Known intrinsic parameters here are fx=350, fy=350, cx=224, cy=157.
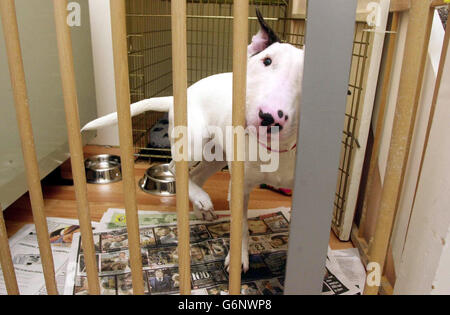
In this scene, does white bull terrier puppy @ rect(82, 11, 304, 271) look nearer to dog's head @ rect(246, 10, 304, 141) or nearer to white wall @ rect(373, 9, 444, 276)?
dog's head @ rect(246, 10, 304, 141)

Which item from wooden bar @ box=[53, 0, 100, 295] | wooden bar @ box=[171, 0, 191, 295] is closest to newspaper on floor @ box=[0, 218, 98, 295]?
wooden bar @ box=[53, 0, 100, 295]

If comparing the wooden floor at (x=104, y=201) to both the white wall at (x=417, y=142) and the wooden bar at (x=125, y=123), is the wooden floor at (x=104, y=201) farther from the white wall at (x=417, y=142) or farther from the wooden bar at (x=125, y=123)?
the wooden bar at (x=125, y=123)

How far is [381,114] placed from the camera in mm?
1022

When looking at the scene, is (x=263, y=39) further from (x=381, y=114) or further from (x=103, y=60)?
(x=103, y=60)

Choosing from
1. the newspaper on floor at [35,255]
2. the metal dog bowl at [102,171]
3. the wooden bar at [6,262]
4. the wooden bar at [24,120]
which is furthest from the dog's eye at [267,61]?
the metal dog bowl at [102,171]

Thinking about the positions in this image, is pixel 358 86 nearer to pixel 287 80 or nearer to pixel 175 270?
pixel 287 80

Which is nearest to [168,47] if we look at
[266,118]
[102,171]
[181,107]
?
[102,171]

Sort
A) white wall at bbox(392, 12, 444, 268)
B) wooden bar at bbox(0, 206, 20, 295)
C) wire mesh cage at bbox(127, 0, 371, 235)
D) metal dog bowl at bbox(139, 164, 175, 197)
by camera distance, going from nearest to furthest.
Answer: wooden bar at bbox(0, 206, 20, 295) → white wall at bbox(392, 12, 444, 268) → wire mesh cage at bbox(127, 0, 371, 235) → metal dog bowl at bbox(139, 164, 175, 197)

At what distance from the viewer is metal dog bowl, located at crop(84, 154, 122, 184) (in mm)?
1543

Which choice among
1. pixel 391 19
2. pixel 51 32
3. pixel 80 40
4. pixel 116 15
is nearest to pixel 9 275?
pixel 116 15

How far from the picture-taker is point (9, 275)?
555 mm

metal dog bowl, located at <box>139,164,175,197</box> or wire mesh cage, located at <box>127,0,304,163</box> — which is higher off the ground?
wire mesh cage, located at <box>127,0,304,163</box>

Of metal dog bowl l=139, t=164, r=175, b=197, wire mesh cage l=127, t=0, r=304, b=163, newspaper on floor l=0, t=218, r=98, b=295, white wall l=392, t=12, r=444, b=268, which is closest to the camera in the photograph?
white wall l=392, t=12, r=444, b=268
